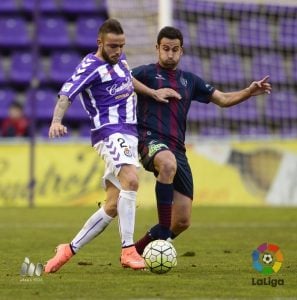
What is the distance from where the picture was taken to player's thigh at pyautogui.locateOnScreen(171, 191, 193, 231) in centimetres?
907

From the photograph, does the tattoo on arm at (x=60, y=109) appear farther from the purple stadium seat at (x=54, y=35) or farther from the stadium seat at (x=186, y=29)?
the purple stadium seat at (x=54, y=35)

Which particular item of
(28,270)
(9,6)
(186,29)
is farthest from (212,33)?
(28,270)

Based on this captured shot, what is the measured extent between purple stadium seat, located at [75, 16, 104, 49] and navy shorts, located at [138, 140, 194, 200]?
52.6 ft

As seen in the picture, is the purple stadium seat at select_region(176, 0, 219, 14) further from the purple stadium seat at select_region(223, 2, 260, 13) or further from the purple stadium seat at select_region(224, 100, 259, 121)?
the purple stadium seat at select_region(224, 100, 259, 121)

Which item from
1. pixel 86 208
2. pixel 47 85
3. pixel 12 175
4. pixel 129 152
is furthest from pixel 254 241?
pixel 47 85

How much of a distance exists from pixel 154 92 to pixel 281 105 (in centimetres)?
1162

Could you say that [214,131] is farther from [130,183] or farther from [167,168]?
[130,183]

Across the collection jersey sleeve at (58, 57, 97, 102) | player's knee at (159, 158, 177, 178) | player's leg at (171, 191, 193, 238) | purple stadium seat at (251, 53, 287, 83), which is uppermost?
purple stadium seat at (251, 53, 287, 83)

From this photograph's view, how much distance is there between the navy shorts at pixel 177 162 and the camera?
8789mm

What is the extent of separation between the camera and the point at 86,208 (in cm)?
1884

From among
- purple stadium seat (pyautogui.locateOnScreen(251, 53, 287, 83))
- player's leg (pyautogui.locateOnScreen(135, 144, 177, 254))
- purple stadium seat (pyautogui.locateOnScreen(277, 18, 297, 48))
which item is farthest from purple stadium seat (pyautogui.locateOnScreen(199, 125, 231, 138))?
player's leg (pyautogui.locateOnScreen(135, 144, 177, 254))

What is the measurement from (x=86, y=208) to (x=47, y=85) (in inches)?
262

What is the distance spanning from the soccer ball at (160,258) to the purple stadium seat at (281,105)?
12429 millimetres

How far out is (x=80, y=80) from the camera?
332 inches
